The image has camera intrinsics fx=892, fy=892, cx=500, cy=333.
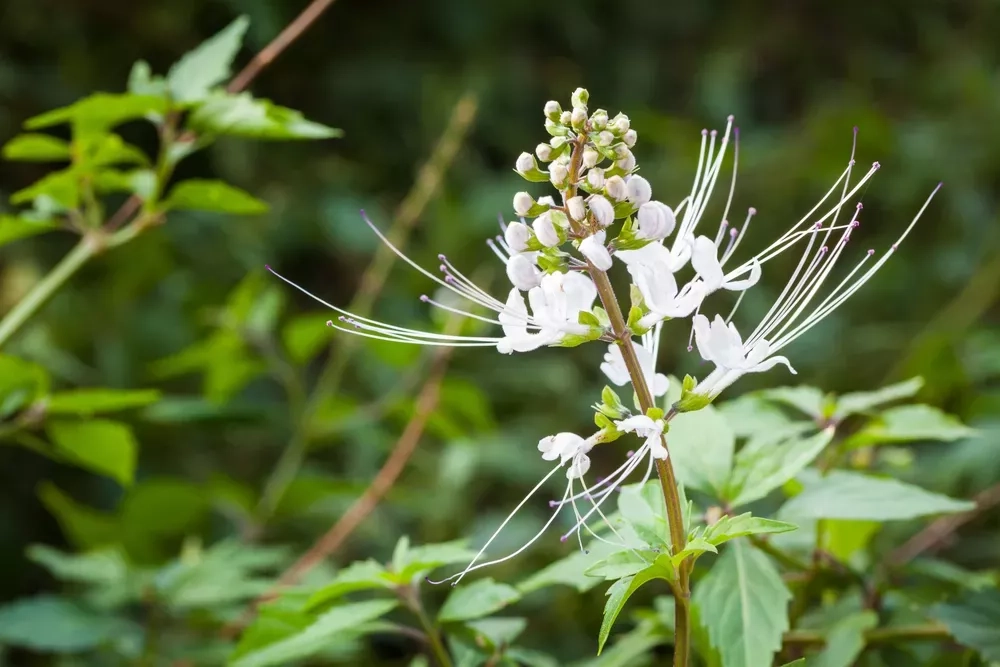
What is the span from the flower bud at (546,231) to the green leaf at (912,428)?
294 millimetres

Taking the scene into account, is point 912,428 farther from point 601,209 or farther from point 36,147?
point 36,147

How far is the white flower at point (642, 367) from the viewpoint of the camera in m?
0.43

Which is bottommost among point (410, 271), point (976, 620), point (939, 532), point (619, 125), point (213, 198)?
point (976, 620)

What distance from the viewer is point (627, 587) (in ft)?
1.21

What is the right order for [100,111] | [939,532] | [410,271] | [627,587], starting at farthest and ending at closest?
[410,271], [939,532], [100,111], [627,587]

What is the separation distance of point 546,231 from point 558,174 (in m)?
0.03

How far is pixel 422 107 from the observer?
1561 mm

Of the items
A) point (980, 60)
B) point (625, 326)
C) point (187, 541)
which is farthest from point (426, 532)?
point (980, 60)

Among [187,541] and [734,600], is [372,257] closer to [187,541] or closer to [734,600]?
[187,541]

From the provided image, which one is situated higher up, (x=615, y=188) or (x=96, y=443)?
(x=96, y=443)

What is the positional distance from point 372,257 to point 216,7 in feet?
1.55

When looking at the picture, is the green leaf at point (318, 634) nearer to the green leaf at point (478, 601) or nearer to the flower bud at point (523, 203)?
the green leaf at point (478, 601)

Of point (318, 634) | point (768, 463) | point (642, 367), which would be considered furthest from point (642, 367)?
point (318, 634)

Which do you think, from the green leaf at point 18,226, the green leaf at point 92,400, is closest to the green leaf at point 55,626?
the green leaf at point 92,400
